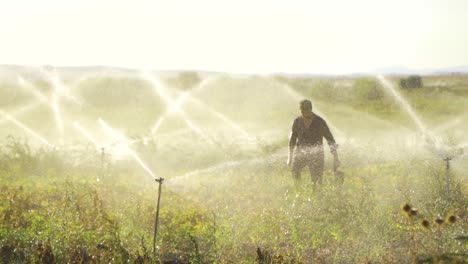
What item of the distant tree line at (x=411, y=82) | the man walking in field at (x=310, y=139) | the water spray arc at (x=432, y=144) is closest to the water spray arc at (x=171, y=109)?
the water spray arc at (x=432, y=144)

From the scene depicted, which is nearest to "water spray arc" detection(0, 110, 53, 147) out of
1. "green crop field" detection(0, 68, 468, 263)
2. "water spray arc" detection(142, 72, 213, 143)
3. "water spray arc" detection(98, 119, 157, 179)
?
"green crop field" detection(0, 68, 468, 263)

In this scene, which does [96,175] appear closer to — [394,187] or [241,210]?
[241,210]

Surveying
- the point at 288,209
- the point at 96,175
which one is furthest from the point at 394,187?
the point at 96,175

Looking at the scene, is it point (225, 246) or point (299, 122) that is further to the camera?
point (299, 122)

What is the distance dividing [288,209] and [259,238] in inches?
56.3

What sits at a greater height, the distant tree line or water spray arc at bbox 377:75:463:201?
the distant tree line

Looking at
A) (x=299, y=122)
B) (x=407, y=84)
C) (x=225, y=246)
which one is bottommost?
(x=225, y=246)

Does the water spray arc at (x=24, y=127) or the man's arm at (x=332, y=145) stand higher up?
the water spray arc at (x=24, y=127)

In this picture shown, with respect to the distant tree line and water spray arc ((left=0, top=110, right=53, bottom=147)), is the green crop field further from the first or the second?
the distant tree line

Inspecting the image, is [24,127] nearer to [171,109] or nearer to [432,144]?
[171,109]

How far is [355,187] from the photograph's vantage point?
989 centimetres

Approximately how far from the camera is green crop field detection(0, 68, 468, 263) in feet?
20.3

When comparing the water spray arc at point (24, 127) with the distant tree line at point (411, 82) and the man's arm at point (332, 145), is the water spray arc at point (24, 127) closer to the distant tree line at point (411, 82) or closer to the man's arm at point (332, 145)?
the man's arm at point (332, 145)

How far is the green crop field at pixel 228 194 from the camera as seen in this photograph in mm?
6180
